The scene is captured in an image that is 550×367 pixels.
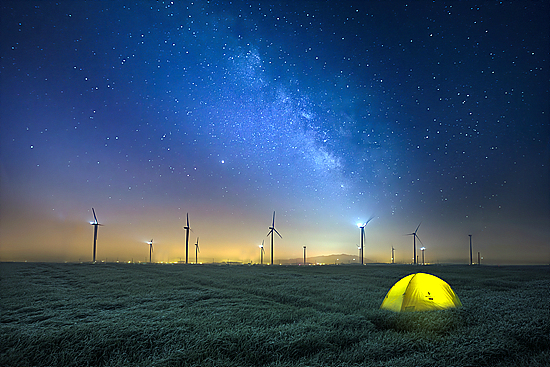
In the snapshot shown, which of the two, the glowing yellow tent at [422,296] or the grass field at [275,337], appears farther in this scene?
the glowing yellow tent at [422,296]

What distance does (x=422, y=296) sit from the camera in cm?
1582

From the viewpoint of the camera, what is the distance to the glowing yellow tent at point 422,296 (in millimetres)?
15643

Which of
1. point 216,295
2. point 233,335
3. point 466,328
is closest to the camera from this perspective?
point 233,335

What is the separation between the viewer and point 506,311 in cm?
1570

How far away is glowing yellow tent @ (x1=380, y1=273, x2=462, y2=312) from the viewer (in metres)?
15.6

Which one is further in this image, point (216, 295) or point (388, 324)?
point (216, 295)

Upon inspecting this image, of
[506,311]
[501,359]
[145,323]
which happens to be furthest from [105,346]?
[506,311]

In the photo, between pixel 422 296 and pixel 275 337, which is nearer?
pixel 275 337

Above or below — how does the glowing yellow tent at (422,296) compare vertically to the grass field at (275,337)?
above

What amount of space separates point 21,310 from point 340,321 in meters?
17.9

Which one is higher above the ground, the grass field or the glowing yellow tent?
the glowing yellow tent

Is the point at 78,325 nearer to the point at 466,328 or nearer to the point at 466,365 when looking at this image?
the point at 466,365

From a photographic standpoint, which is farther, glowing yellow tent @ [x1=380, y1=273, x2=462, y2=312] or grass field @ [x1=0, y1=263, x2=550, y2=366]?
glowing yellow tent @ [x1=380, y1=273, x2=462, y2=312]

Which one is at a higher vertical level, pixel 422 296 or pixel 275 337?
pixel 422 296
